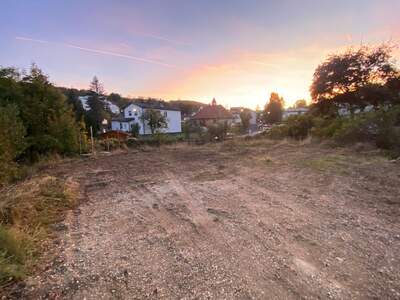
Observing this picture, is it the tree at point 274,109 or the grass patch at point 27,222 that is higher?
the tree at point 274,109

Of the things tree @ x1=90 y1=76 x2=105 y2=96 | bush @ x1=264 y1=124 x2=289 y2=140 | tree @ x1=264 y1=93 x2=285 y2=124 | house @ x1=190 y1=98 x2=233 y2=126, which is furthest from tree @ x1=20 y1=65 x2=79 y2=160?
tree @ x1=90 y1=76 x2=105 y2=96

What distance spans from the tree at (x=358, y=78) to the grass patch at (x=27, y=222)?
1792 centimetres

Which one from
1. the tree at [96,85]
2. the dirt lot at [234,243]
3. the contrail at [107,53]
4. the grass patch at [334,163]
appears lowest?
the dirt lot at [234,243]

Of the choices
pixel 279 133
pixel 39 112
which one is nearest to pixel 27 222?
pixel 39 112

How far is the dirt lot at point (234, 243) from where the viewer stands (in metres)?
2.21

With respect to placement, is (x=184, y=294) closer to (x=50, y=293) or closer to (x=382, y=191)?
(x=50, y=293)

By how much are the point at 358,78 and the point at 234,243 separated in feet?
61.1

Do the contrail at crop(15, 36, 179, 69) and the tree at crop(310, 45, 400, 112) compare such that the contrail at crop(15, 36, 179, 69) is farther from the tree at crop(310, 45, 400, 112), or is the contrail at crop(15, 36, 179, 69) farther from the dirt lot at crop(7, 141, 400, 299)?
the tree at crop(310, 45, 400, 112)

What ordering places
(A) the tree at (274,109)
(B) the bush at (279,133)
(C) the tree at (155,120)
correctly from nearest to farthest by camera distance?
(B) the bush at (279,133), (C) the tree at (155,120), (A) the tree at (274,109)

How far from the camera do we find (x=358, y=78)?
17219 millimetres

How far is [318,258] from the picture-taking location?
2609 millimetres

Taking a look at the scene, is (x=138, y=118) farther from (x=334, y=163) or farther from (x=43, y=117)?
(x=334, y=163)

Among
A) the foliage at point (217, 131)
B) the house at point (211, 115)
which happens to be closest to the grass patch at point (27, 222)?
the foliage at point (217, 131)

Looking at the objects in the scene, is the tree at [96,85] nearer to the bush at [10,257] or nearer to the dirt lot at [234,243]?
the dirt lot at [234,243]
